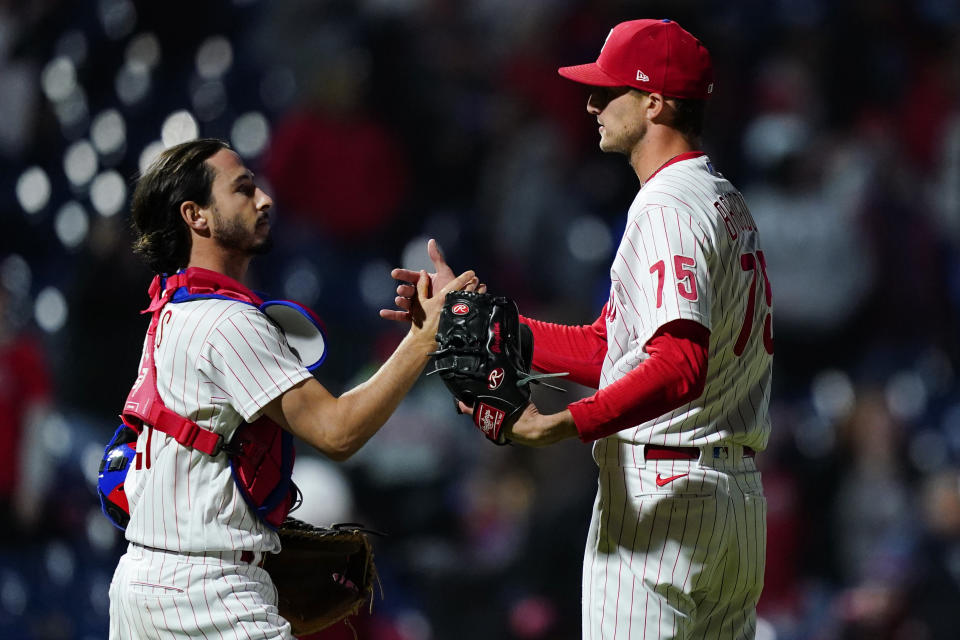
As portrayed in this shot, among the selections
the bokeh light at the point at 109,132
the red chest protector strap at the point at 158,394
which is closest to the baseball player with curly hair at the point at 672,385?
the red chest protector strap at the point at 158,394

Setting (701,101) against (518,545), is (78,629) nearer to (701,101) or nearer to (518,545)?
(518,545)

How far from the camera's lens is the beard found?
2740 millimetres

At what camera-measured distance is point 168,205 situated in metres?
2.75

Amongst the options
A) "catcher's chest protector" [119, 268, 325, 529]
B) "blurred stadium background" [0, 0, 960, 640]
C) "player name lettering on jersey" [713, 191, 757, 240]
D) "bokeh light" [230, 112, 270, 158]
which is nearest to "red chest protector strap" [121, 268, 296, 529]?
"catcher's chest protector" [119, 268, 325, 529]

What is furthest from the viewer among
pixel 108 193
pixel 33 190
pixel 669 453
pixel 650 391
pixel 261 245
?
pixel 33 190

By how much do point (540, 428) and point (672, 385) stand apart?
28 centimetres

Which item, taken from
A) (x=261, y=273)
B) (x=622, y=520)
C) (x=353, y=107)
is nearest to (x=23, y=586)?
(x=261, y=273)

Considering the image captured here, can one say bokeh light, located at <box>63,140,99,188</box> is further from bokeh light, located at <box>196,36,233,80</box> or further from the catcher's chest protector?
the catcher's chest protector

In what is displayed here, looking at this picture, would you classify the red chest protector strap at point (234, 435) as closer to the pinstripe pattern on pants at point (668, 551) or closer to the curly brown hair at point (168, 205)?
the curly brown hair at point (168, 205)

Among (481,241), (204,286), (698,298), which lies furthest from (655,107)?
(481,241)

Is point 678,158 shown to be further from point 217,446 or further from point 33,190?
point 33,190

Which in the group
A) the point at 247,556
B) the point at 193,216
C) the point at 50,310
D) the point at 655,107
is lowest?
the point at 50,310

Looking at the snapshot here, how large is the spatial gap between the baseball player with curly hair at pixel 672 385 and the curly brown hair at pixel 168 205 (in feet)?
1.74

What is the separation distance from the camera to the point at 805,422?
616 centimetres
